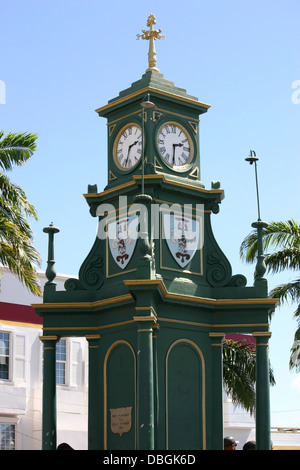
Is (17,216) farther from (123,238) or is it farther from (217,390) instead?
(217,390)

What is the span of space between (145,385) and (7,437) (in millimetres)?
18354

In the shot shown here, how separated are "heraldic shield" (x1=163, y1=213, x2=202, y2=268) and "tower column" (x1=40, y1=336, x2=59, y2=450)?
131 inches

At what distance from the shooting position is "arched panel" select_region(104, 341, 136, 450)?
21516 mm

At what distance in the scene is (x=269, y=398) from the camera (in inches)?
862

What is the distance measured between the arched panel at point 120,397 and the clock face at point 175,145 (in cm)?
429

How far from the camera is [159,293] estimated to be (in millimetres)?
20750

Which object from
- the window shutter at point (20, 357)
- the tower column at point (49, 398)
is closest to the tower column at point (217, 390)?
the tower column at point (49, 398)

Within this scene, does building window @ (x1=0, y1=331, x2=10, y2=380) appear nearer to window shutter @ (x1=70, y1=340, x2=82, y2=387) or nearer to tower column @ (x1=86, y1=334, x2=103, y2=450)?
window shutter @ (x1=70, y1=340, x2=82, y2=387)

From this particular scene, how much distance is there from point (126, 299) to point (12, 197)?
5.33 m

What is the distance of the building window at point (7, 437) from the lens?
3681 centimetres

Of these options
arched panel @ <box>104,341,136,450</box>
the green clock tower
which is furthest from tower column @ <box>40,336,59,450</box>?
arched panel @ <box>104,341,136,450</box>

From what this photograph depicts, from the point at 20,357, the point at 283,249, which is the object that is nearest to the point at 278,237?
the point at 283,249
